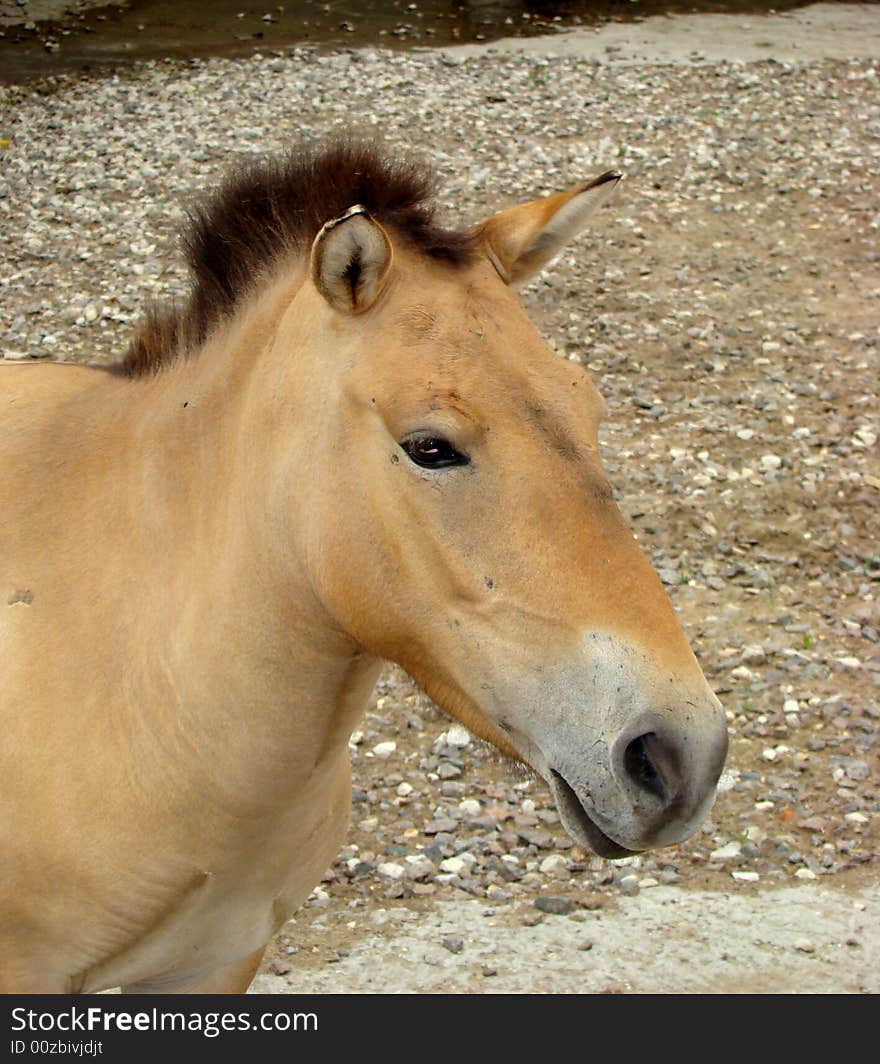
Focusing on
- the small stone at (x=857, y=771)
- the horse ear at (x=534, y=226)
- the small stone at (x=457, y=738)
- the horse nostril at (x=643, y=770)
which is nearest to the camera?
the horse nostril at (x=643, y=770)

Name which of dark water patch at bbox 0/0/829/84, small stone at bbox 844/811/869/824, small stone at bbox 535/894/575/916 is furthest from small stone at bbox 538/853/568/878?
dark water patch at bbox 0/0/829/84

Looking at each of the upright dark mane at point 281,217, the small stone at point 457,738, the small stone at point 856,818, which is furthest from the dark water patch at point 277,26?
the upright dark mane at point 281,217

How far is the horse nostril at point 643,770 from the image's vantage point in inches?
78.2

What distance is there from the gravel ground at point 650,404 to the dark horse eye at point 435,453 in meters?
2.08

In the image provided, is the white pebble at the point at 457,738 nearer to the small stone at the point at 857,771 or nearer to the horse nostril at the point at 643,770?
the small stone at the point at 857,771

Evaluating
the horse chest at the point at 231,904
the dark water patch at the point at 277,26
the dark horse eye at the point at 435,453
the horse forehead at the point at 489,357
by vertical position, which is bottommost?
the dark water patch at the point at 277,26

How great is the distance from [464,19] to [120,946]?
14544 millimetres

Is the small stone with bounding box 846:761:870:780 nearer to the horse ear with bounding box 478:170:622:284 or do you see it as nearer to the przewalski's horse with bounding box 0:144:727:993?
the przewalski's horse with bounding box 0:144:727:993

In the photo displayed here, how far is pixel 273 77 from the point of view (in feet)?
41.8

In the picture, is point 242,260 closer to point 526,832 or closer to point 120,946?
point 120,946

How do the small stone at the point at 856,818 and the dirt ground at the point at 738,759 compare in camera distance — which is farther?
the small stone at the point at 856,818

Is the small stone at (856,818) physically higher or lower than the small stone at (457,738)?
lower

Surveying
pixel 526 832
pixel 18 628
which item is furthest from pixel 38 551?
pixel 526 832

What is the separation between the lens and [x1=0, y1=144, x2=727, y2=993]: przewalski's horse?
2.08 meters
